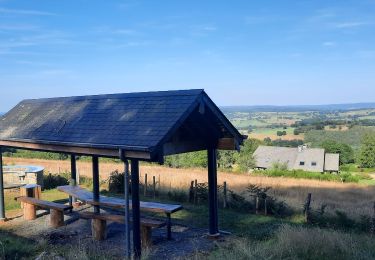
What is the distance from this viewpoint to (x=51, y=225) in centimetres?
991

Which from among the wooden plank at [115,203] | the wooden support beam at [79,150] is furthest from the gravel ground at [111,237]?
the wooden support beam at [79,150]

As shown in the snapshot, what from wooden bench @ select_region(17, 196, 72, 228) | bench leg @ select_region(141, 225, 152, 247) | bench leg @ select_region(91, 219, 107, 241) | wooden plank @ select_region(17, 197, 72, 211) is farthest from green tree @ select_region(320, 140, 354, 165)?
bench leg @ select_region(141, 225, 152, 247)

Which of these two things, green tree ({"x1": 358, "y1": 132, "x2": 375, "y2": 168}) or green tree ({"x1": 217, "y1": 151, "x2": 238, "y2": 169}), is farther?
green tree ({"x1": 358, "y1": 132, "x2": 375, "y2": 168})

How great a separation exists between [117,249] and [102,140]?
7.73ft


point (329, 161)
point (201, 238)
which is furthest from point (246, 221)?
point (329, 161)

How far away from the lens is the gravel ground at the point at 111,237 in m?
7.76

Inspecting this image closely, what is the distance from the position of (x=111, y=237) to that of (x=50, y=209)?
198 cm

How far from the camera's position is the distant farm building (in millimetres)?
64375

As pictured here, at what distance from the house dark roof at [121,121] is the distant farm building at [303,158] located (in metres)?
55.2

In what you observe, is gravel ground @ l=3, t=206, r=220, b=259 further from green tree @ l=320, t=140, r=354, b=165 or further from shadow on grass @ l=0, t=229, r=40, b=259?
green tree @ l=320, t=140, r=354, b=165

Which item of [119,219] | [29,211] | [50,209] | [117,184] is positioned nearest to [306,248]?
[119,219]

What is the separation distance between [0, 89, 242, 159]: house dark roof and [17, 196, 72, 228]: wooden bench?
1.86 m

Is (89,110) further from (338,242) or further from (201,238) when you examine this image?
(338,242)

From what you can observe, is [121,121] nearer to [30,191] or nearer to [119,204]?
[119,204]
